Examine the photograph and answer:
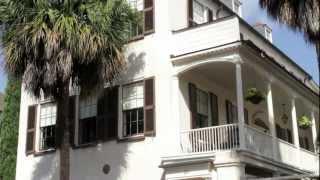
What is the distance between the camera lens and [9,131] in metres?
25.5

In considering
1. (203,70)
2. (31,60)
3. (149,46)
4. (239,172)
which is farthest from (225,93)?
(31,60)

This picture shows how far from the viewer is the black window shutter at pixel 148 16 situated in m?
21.2

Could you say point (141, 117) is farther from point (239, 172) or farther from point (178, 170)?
point (239, 172)

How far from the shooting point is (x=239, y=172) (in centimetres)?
1789

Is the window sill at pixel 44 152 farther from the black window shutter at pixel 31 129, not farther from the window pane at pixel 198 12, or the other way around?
the window pane at pixel 198 12

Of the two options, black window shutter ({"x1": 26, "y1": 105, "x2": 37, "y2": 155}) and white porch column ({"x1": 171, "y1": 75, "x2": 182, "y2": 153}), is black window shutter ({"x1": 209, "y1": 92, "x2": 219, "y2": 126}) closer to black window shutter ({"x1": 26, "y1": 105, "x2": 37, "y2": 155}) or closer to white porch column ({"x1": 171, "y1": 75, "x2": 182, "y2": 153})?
white porch column ({"x1": 171, "y1": 75, "x2": 182, "y2": 153})

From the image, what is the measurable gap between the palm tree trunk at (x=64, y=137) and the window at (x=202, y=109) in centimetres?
553

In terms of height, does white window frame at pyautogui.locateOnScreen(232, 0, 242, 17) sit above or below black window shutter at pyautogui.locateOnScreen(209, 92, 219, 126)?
above

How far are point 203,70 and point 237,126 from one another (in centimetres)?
333

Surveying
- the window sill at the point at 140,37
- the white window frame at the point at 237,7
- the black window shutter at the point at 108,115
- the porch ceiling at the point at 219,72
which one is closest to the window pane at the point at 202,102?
the porch ceiling at the point at 219,72

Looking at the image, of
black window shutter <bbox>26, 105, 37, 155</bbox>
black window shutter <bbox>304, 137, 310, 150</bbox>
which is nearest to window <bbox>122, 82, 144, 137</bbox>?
black window shutter <bbox>26, 105, 37, 155</bbox>

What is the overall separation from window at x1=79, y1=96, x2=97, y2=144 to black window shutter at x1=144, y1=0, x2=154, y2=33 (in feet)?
11.5

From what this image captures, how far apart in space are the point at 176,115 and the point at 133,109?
1775 mm

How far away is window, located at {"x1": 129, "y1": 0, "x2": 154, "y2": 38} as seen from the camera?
69.5ft
